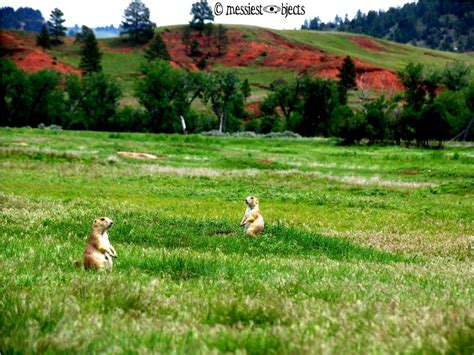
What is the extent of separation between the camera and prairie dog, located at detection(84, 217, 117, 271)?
8.54m

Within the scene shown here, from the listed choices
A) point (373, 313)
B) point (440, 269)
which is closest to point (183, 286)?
point (373, 313)

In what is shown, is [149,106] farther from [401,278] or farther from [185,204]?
[401,278]

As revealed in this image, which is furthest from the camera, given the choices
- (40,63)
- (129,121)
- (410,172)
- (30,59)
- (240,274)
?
(30,59)

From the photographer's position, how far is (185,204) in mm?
26031

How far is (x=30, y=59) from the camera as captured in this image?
15050 centimetres

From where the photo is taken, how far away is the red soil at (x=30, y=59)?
147188mm

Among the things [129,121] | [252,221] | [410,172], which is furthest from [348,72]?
[252,221]

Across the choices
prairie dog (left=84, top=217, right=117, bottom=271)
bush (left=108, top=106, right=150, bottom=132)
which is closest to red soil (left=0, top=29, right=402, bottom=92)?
bush (left=108, top=106, right=150, bottom=132)

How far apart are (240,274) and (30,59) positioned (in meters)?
157

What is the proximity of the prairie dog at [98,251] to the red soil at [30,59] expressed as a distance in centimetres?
14678

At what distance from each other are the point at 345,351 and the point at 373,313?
1558mm

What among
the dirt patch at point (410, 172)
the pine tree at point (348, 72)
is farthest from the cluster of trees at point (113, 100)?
the dirt patch at point (410, 172)

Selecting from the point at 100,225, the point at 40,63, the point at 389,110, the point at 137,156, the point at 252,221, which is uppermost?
the point at 40,63

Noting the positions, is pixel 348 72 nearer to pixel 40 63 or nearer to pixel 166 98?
pixel 166 98
